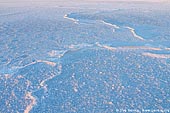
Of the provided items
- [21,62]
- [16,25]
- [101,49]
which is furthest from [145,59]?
[16,25]

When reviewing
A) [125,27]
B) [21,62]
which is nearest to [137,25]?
[125,27]

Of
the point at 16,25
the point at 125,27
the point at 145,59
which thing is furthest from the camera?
the point at 16,25

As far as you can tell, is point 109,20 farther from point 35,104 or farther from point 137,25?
point 35,104

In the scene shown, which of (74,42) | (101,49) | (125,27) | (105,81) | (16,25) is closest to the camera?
(105,81)

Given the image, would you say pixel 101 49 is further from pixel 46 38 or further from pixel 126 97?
pixel 126 97

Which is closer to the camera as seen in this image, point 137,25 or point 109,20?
point 137,25

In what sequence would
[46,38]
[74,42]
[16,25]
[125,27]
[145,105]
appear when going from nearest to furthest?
1. [145,105]
2. [74,42]
3. [46,38]
4. [125,27]
5. [16,25]
